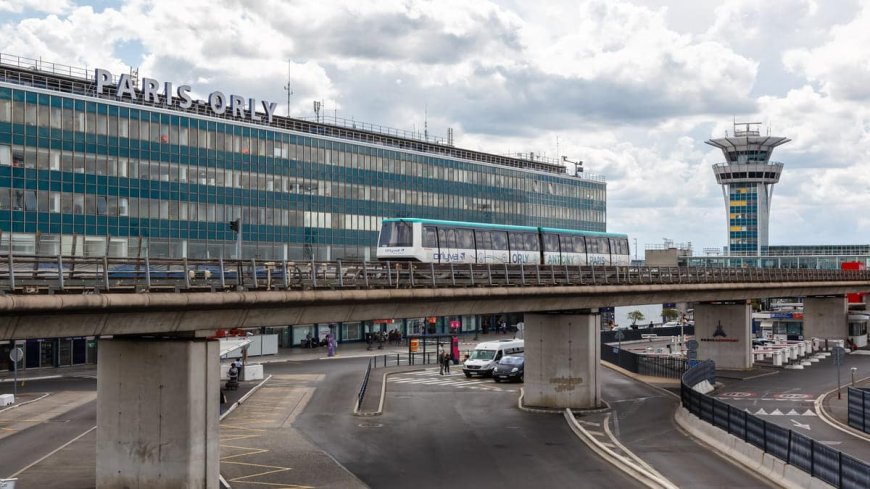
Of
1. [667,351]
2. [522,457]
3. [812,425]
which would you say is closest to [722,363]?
[667,351]

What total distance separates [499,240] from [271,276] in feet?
92.3

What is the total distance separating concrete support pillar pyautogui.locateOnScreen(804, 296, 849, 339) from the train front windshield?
53.3m

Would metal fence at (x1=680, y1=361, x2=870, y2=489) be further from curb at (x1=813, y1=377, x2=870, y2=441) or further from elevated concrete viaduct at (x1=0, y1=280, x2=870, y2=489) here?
elevated concrete viaduct at (x1=0, y1=280, x2=870, y2=489)

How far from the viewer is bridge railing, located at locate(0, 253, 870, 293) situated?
81.9 ft

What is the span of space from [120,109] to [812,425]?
59.2 meters

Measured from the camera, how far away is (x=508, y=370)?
59.2 meters

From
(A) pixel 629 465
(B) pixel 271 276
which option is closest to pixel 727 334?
(A) pixel 629 465

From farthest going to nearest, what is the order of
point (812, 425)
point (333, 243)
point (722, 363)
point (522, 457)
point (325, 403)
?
1. point (333, 243)
2. point (722, 363)
3. point (325, 403)
4. point (812, 425)
5. point (522, 457)

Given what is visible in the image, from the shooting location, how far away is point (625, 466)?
3141 cm

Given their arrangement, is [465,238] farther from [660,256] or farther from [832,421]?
[660,256]

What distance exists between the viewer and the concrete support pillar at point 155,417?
86.9 feet

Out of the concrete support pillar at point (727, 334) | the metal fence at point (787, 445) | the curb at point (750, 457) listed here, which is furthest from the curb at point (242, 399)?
the concrete support pillar at point (727, 334)

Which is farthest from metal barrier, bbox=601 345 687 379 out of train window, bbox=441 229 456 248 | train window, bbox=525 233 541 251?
train window, bbox=441 229 456 248

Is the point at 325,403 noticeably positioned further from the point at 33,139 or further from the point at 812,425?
the point at 33,139
